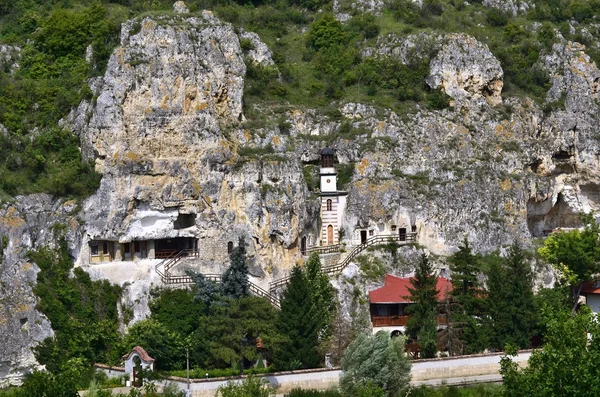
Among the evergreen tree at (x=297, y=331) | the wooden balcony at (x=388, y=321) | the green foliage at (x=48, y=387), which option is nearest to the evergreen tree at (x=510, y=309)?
the wooden balcony at (x=388, y=321)

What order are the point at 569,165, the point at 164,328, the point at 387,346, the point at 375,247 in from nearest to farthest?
the point at 387,346 < the point at 164,328 < the point at 375,247 < the point at 569,165

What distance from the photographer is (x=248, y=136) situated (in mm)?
87938

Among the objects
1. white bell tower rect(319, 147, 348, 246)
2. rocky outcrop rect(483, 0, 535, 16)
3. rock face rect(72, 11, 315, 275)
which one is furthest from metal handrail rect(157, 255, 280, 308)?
rocky outcrop rect(483, 0, 535, 16)

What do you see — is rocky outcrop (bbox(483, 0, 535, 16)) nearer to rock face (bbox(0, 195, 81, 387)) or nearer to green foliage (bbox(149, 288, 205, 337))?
green foliage (bbox(149, 288, 205, 337))

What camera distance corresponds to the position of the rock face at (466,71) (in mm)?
96625

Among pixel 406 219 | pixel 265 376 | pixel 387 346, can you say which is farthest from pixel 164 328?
pixel 406 219

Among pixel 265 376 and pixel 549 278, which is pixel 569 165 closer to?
pixel 549 278

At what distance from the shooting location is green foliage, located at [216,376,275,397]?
68875mm

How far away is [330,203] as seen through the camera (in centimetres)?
9019

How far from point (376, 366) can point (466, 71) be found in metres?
30.6

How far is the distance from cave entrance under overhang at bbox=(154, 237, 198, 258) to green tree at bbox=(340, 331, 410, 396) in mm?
15023

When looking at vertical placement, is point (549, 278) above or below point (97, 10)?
below

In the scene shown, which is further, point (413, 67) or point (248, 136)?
point (413, 67)

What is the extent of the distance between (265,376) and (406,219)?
1911 centimetres
